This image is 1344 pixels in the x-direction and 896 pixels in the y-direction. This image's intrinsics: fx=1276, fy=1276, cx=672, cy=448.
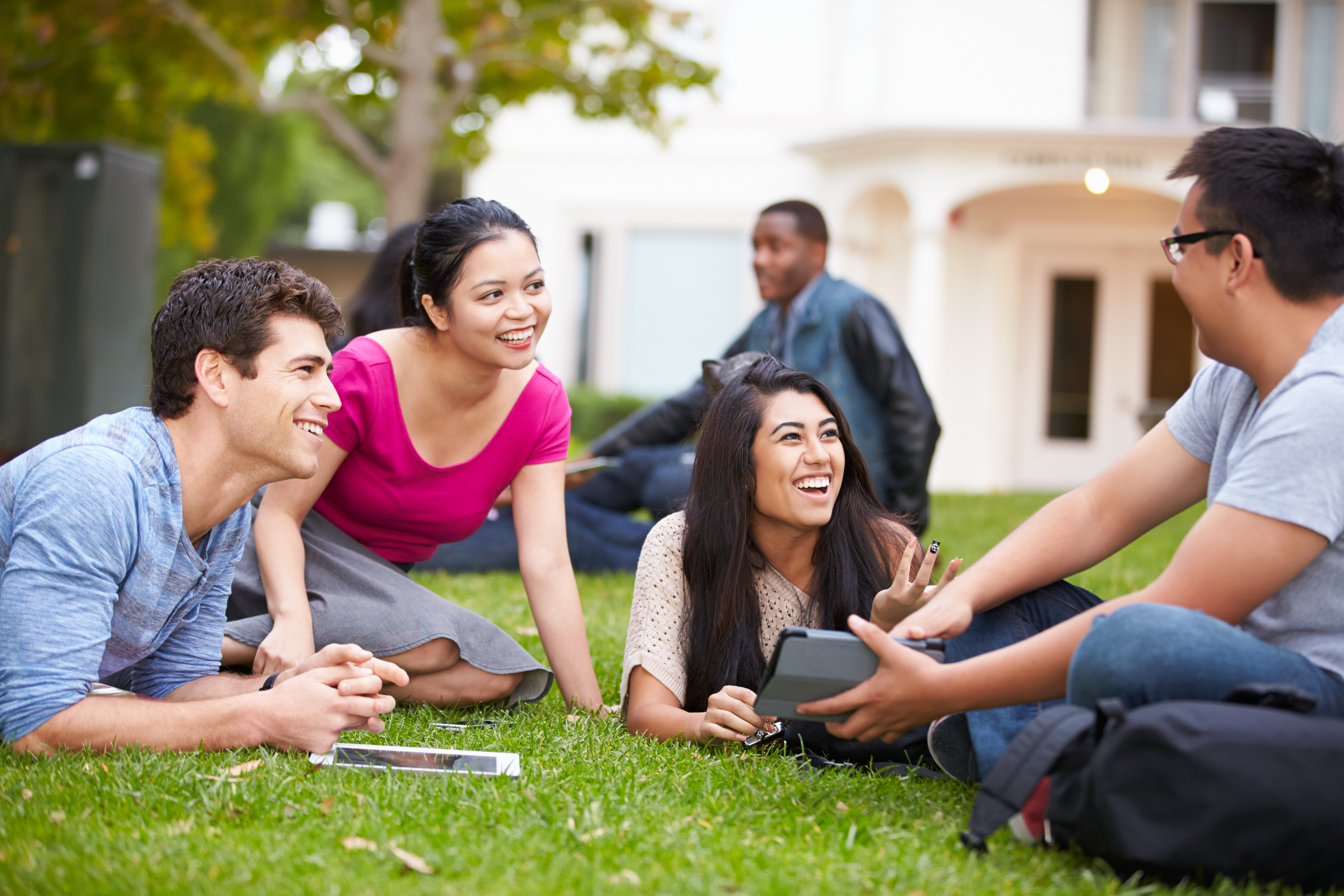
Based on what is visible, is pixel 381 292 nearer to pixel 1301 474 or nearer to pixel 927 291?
pixel 1301 474

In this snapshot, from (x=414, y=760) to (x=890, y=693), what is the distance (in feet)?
3.89

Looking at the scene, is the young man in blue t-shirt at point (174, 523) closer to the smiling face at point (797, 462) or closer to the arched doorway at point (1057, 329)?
the smiling face at point (797, 462)

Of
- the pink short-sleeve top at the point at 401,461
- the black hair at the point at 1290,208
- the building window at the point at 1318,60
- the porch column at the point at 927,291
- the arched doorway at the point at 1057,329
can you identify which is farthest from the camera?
the arched doorway at the point at 1057,329

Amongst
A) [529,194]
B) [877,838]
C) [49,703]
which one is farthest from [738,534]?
[529,194]

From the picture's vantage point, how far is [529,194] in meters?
17.0

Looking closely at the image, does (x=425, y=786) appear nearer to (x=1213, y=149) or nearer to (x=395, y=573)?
(x=395, y=573)

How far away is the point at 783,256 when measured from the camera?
274 inches

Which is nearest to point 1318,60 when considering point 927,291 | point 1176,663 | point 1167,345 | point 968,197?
point 1167,345

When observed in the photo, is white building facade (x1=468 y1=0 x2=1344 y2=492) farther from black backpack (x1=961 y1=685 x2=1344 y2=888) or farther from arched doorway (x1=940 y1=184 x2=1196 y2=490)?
black backpack (x1=961 y1=685 x2=1344 y2=888)

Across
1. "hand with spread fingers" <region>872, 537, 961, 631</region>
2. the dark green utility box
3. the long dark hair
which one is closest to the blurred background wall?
the dark green utility box

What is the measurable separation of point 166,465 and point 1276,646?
2.51 metres

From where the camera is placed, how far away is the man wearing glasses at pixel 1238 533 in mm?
2439

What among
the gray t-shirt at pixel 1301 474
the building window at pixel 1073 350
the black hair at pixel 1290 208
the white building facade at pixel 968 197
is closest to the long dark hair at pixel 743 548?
the gray t-shirt at pixel 1301 474

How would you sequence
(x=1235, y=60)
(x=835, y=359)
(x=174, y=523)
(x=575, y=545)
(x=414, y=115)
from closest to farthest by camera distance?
1. (x=174, y=523)
2. (x=835, y=359)
3. (x=575, y=545)
4. (x=414, y=115)
5. (x=1235, y=60)
